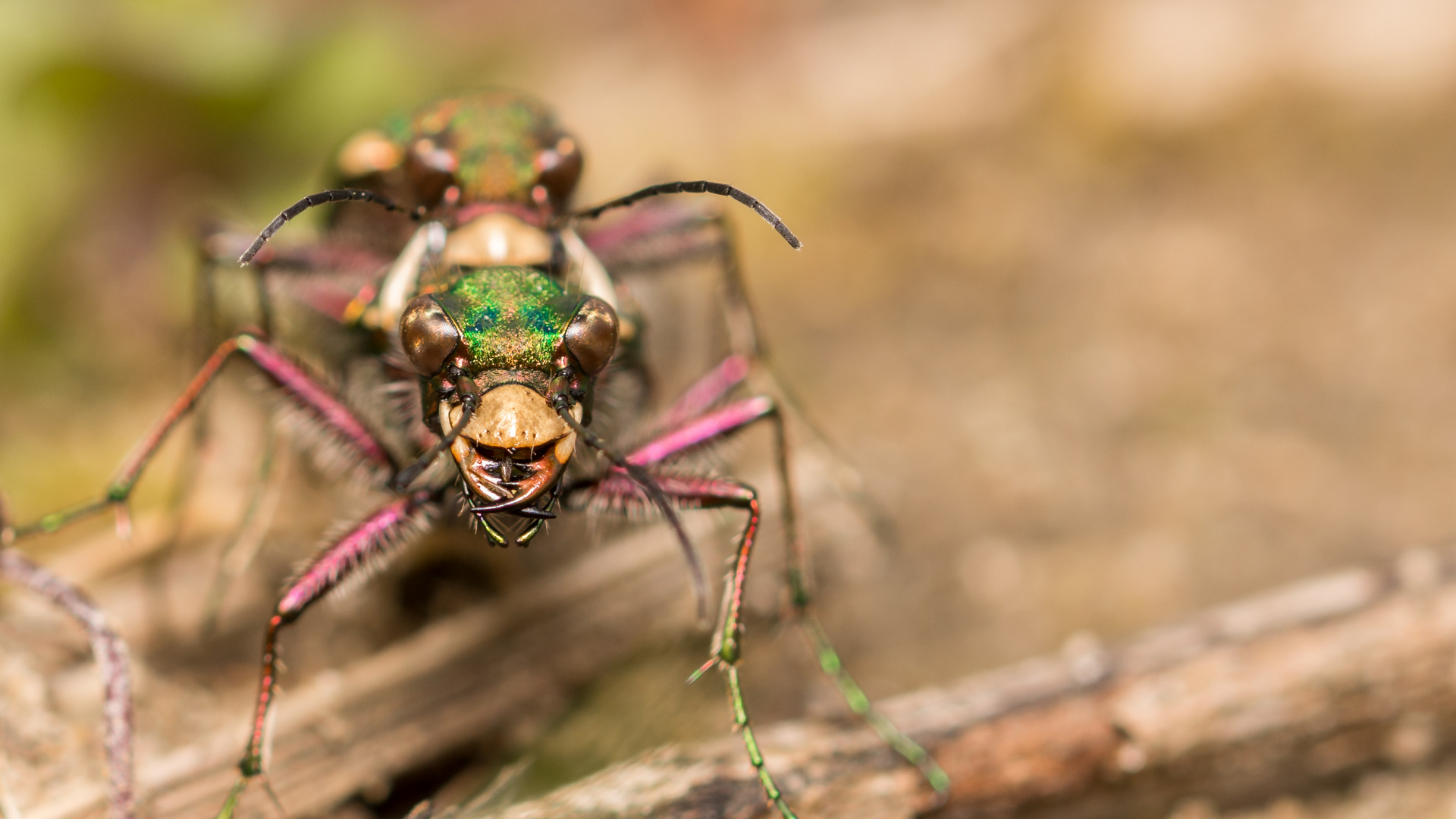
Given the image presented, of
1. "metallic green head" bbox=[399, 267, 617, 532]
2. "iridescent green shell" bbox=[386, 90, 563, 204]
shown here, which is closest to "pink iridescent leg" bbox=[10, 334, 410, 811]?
"metallic green head" bbox=[399, 267, 617, 532]

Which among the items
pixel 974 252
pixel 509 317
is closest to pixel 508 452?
pixel 509 317

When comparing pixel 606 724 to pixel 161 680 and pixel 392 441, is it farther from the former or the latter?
pixel 161 680

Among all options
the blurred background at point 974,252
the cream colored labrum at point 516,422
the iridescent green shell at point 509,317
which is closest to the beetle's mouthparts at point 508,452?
the cream colored labrum at point 516,422

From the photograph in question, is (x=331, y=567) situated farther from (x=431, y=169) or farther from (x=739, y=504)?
(x=431, y=169)

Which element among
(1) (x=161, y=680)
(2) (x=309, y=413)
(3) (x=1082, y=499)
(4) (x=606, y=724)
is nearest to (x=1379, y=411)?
(3) (x=1082, y=499)

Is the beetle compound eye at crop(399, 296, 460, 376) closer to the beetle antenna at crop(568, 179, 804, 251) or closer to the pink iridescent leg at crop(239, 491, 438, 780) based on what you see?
the pink iridescent leg at crop(239, 491, 438, 780)

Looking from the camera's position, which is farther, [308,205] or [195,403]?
[195,403]

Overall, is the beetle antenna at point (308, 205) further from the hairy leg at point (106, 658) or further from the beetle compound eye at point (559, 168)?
the hairy leg at point (106, 658)
